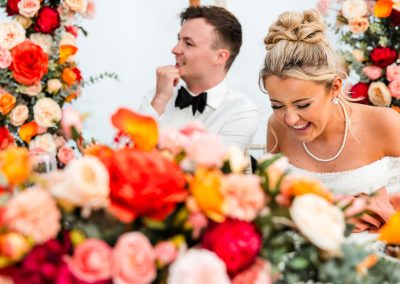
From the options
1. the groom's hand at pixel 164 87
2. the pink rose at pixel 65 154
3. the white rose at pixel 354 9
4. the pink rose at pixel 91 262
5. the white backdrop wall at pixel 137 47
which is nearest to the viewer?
the pink rose at pixel 91 262

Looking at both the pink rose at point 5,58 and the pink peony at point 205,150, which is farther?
the pink rose at point 5,58

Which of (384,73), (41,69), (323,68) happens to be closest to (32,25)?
(41,69)

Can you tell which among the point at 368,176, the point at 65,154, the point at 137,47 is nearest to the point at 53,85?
the point at 65,154

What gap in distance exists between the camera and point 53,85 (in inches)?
111

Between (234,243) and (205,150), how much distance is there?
13 cm

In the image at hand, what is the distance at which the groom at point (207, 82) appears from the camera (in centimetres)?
296

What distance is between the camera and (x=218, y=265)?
0.72m

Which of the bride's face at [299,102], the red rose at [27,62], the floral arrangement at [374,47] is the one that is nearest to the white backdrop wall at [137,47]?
the floral arrangement at [374,47]

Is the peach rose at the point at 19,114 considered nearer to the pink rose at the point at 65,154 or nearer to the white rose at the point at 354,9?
the pink rose at the point at 65,154

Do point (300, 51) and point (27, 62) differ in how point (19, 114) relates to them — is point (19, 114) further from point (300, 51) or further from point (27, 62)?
point (300, 51)

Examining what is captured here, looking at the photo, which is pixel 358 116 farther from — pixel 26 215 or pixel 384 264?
pixel 26 215

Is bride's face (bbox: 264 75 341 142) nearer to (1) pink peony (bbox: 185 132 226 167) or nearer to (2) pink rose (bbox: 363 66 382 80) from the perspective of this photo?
(2) pink rose (bbox: 363 66 382 80)

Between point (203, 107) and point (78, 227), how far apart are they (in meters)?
2.33

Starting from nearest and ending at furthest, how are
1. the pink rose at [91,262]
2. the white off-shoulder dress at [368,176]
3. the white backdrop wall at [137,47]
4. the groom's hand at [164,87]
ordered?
the pink rose at [91,262], the white off-shoulder dress at [368,176], the groom's hand at [164,87], the white backdrop wall at [137,47]
